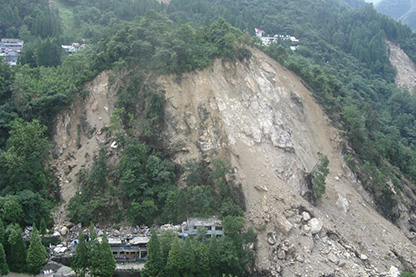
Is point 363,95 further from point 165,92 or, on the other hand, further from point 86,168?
point 86,168

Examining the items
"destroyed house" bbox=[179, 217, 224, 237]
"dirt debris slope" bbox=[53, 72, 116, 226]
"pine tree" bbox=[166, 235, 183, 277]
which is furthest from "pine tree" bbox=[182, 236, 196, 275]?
"dirt debris slope" bbox=[53, 72, 116, 226]

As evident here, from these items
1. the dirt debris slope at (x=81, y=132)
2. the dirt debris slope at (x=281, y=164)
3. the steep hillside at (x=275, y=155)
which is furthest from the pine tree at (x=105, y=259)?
the dirt debris slope at (x=281, y=164)

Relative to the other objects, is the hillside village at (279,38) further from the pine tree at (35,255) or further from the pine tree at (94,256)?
the pine tree at (35,255)

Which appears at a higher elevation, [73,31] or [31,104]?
[31,104]

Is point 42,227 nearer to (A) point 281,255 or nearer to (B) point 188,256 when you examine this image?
(B) point 188,256

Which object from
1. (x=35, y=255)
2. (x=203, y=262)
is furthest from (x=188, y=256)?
(x=35, y=255)

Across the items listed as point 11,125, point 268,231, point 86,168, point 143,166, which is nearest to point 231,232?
point 268,231
